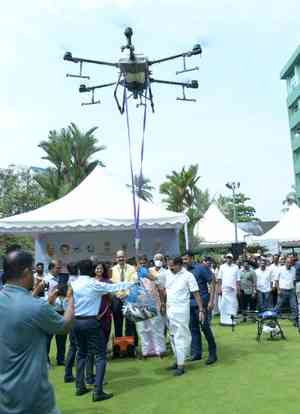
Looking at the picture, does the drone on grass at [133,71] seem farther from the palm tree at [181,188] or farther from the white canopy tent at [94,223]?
the palm tree at [181,188]

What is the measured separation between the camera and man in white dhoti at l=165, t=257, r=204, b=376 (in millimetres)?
6609

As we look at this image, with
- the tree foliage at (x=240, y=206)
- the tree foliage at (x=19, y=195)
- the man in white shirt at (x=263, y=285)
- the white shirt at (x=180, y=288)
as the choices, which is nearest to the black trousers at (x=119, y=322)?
the white shirt at (x=180, y=288)

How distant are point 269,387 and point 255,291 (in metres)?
7.26

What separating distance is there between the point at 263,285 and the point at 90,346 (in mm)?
7938

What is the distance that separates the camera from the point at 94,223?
482 inches

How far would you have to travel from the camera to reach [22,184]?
1353 inches

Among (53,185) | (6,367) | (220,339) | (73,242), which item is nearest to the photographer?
(6,367)

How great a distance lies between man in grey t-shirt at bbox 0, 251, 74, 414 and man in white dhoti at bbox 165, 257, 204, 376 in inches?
160

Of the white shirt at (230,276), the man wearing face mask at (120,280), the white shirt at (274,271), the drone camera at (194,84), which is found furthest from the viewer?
the white shirt at (274,271)

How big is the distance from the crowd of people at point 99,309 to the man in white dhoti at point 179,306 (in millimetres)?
14

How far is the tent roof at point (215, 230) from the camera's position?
25250mm

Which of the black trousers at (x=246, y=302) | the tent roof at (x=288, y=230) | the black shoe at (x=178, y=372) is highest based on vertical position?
the tent roof at (x=288, y=230)

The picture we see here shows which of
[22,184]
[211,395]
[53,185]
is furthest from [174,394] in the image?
[22,184]

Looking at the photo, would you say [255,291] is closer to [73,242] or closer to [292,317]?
[292,317]
